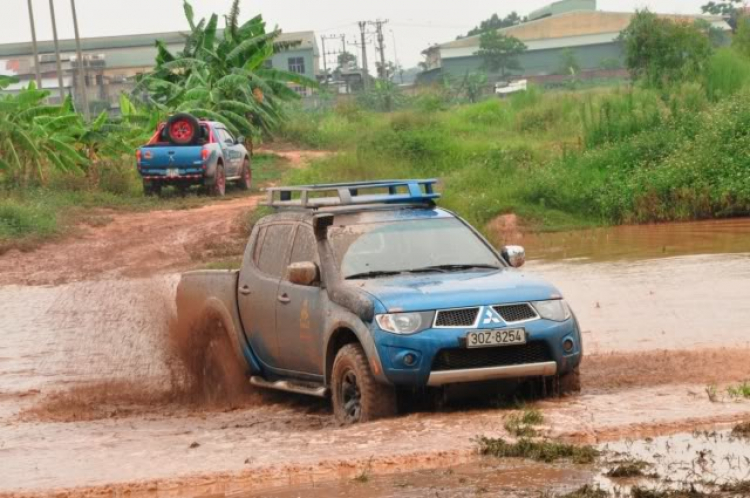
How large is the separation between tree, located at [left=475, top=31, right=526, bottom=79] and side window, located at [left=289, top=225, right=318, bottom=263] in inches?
3584

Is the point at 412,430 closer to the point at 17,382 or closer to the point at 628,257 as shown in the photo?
the point at 17,382

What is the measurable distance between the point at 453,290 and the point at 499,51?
93.0 meters

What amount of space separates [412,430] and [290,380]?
2.03 m

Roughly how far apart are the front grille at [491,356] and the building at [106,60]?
83.8m

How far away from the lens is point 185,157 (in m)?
28.3

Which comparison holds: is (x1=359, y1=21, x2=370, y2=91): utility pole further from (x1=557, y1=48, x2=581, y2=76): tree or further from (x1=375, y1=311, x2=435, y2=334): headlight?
(x1=375, y1=311, x2=435, y2=334): headlight

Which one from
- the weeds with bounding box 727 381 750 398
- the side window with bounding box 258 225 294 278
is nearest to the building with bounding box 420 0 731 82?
the side window with bounding box 258 225 294 278

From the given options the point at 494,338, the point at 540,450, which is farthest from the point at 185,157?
the point at 540,450

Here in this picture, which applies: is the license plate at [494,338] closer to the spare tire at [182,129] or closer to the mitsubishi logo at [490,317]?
the mitsubishi logo at [490,317]

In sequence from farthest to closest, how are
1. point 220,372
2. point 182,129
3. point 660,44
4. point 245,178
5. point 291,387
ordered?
point 660,44
point 245,178
point 182,129
point 220,372
point 291,387

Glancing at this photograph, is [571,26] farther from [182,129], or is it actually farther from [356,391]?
[356,391]

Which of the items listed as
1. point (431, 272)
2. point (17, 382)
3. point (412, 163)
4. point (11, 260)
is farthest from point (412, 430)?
point (412, 163)

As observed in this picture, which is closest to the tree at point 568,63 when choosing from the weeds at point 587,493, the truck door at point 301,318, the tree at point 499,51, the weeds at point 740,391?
the tree at point 499,51

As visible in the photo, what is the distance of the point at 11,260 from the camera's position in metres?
22.5
